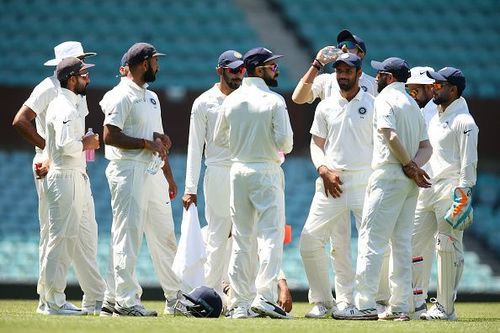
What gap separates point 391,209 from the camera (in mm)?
9445

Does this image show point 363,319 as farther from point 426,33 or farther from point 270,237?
point 426,33

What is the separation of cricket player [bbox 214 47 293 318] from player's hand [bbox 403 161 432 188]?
97 cm

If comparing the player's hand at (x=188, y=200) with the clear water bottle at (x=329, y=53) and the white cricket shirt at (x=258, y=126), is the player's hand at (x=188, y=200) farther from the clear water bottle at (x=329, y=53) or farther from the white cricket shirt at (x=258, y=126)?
the clear water bottle at (x=329, y=53)

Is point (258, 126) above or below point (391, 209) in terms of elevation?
above

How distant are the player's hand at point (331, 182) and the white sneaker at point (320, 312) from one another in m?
1.01

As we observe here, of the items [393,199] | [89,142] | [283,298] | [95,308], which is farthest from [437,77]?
[95,308]

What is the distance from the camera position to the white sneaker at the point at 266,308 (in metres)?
9.34

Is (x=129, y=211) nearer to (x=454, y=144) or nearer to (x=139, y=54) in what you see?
(x=139, y=54)

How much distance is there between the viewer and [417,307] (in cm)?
1012

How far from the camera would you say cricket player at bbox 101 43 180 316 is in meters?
9.47

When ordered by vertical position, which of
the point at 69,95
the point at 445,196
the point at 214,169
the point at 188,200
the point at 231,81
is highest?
the point at 231,81

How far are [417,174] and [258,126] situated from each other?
1.34 m

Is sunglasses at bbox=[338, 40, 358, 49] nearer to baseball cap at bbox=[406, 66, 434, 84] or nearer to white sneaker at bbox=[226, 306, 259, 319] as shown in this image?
baseball cap at bbox=[406, 66, 434, 84]

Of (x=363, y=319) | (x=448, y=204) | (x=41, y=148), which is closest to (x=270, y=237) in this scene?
(x=363, y=319)
